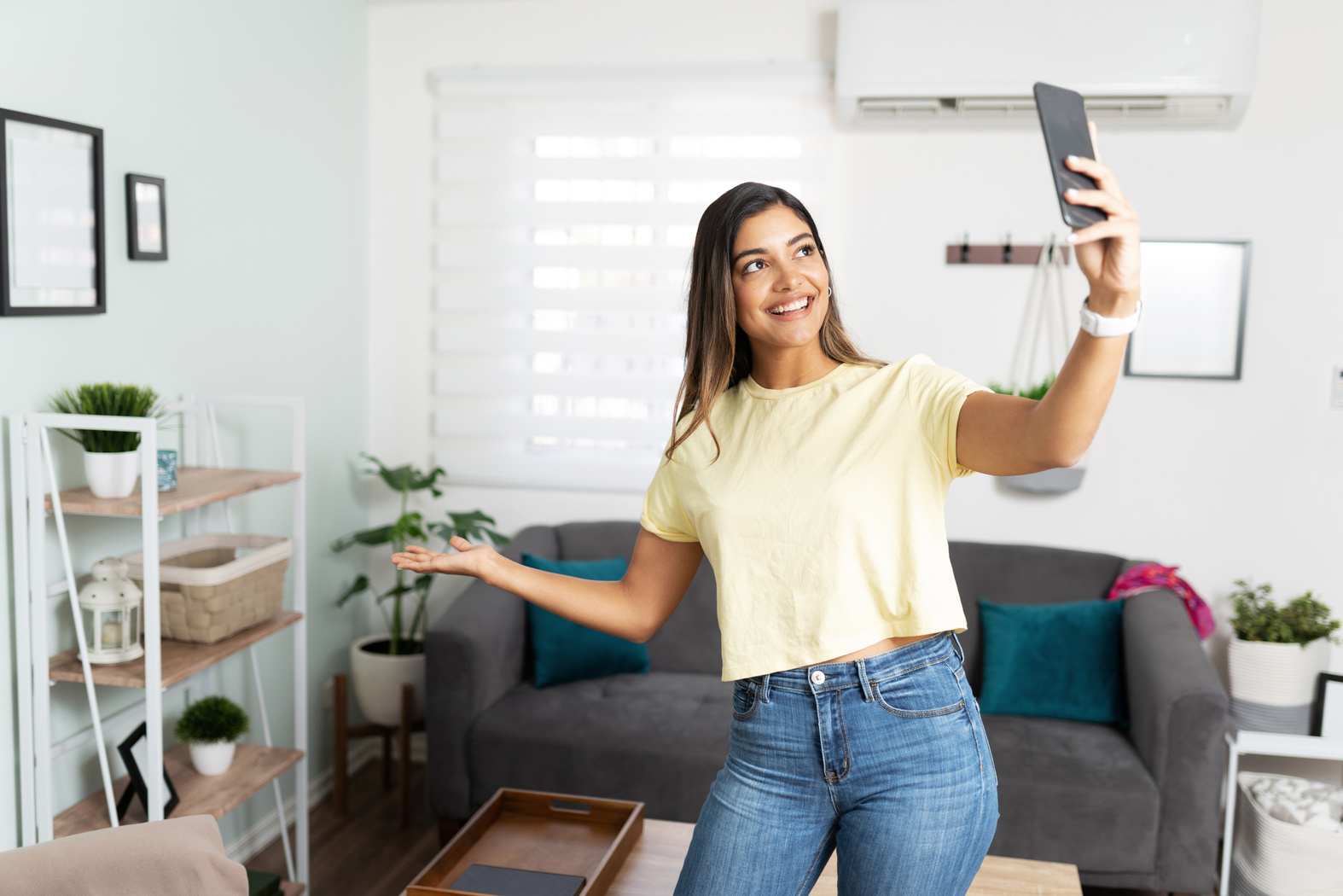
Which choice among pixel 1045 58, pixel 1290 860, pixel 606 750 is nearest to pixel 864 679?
pixel 606 750

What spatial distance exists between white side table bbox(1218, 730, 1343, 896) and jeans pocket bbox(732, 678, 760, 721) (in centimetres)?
185

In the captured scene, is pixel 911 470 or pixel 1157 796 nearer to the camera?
pixel 911 470

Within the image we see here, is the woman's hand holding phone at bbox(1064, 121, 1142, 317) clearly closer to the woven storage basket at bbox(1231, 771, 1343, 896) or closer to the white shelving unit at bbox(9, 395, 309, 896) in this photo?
the white shelving unit at bbox(9, 395, 309, 896)

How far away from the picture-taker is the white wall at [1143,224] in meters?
2.86

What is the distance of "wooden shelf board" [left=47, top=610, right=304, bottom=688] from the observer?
1.97 m

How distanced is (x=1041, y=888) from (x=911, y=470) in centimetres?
109

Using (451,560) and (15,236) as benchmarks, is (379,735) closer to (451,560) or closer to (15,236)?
(15,236)

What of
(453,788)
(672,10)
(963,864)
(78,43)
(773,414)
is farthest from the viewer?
(672,10)

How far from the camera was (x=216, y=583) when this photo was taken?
211 centimetres

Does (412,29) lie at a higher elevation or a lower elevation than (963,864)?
higher

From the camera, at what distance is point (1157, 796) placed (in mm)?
2293

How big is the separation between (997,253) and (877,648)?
214 cm

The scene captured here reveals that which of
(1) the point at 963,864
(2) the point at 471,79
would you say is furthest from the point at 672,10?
(1) the point at 963,864

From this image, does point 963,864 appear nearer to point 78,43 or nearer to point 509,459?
point 78,43
